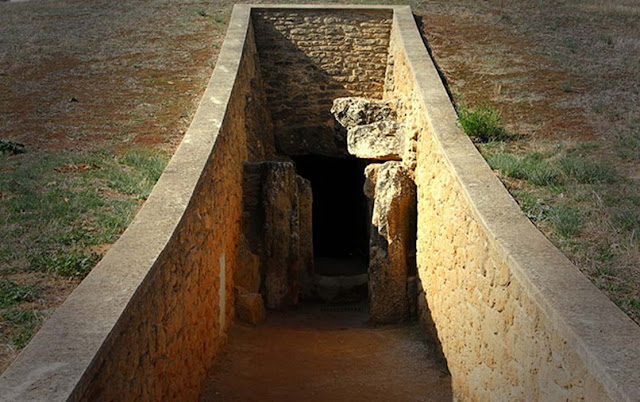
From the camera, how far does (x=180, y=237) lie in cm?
519

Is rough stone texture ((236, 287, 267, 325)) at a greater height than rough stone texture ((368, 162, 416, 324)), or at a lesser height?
lesser

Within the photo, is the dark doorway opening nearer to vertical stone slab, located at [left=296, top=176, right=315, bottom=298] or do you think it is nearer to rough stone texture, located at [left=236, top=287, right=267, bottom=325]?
vertical stone slab, located at [left=296, top=176, right=315, bottom=298]

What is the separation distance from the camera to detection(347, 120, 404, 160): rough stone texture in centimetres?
925

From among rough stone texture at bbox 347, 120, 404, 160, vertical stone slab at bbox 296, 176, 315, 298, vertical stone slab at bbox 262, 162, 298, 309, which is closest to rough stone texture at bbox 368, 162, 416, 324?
rough stone texture at bbox 347, 120, 404, 160

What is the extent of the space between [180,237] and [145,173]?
1.90 metres

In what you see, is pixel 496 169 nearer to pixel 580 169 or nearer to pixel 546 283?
pixel 580 169

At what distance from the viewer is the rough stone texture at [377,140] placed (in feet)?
30.3

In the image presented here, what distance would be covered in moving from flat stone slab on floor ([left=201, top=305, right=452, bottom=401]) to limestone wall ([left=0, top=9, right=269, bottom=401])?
12.7 inches

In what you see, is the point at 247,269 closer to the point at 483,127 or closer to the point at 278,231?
the point at 278,231

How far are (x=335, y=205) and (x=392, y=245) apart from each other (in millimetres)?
6536

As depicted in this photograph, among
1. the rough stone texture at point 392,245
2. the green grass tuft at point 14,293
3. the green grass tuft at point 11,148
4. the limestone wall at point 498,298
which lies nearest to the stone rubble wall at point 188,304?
the green grass tuft at point 14,293

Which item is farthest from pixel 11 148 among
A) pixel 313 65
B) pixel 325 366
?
pixel 313 65

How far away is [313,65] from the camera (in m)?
11.9

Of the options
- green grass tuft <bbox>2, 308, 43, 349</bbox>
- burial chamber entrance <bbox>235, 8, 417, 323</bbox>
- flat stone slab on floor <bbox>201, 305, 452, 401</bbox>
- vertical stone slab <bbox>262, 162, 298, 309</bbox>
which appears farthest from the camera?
vertical stone slab <bbox>262, 162, 298, 309</bbox>
